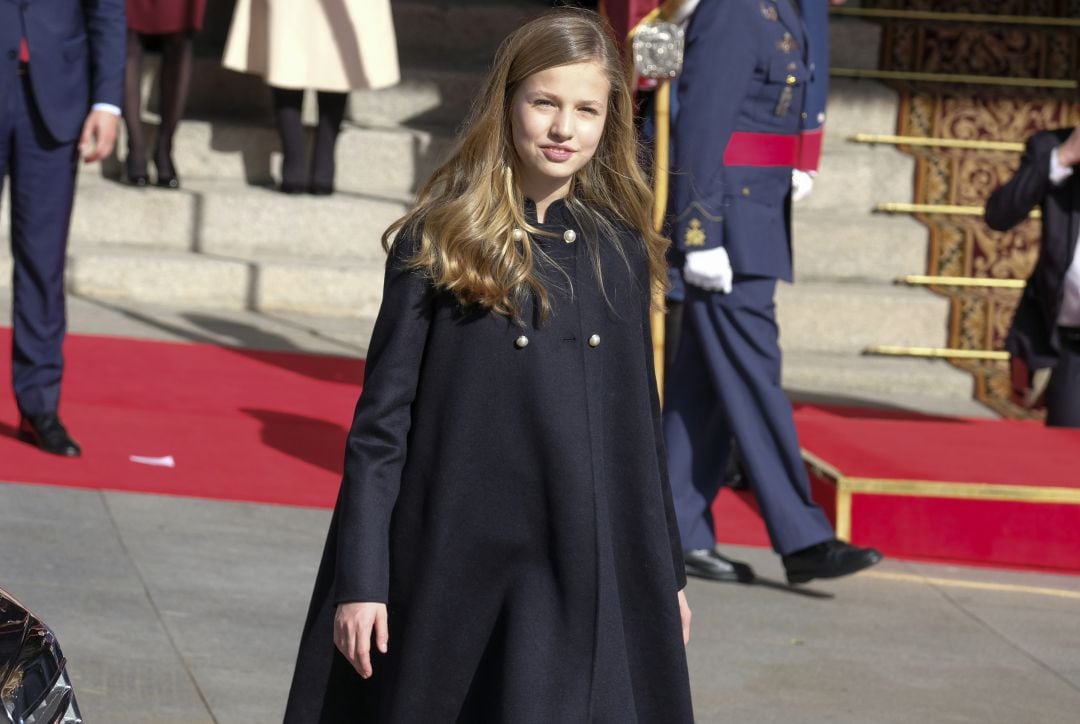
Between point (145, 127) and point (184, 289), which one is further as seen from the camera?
point (145, 127)

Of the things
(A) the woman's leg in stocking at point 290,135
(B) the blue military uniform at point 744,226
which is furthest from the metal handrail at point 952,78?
(B) the blue military uniform at point 744,226

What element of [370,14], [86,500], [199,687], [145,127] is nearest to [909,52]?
[370,14]

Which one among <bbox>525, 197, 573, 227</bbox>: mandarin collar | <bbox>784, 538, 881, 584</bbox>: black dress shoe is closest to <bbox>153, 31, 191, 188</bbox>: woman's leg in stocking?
<bbox>784, 538, 881, 584</bbox>: black dress shoe

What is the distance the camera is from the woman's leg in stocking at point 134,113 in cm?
929

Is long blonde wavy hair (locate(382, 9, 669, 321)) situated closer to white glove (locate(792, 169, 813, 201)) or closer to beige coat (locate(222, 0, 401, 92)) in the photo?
white glove (locate(792, 169, 813, 201))

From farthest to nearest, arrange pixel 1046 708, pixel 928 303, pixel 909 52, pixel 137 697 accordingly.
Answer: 1. pixel 909 52
2. pixel 928 303
3. pixel 1046 708
4. pixel 137 697

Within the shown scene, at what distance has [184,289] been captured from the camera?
8914mm

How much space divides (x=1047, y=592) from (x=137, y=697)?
8.64ft

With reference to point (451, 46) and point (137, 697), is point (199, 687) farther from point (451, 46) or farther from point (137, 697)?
point (451, 46)

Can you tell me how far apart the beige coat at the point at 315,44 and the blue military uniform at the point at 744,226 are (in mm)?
4392

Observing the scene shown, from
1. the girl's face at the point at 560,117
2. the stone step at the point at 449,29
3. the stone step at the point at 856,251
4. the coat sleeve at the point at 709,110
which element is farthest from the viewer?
the stone step at the point at 449,29

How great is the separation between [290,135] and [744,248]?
4685 mm

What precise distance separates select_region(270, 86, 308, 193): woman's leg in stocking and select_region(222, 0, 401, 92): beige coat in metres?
0.11

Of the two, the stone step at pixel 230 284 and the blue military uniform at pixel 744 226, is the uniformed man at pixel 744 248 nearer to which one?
the blue military uniform at pixel 744 226
